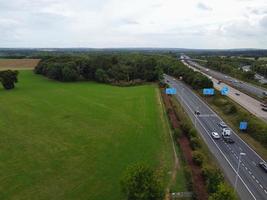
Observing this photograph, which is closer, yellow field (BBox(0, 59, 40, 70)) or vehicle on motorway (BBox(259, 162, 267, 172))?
vehicle on motorway (BBox(259, 162, 267, 172))

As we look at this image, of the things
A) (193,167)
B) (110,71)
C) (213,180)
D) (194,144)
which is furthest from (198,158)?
(110,71)

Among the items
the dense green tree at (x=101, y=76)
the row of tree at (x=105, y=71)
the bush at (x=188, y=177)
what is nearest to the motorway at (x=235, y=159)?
the bush at (x=188, y=177)

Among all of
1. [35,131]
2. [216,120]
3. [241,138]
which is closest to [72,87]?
[35,131]

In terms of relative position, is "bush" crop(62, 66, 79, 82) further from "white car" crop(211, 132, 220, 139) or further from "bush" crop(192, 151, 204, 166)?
"bush" crop(192, 151, 204, 166)

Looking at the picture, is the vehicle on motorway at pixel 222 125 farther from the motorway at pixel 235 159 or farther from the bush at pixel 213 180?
the bush at pixel 213 180

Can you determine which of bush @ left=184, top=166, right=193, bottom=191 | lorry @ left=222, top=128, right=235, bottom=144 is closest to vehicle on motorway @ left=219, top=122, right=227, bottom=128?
lorry @ left=222, top=128, right=235, bottom=144

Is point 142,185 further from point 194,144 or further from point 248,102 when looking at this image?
point 248,102
